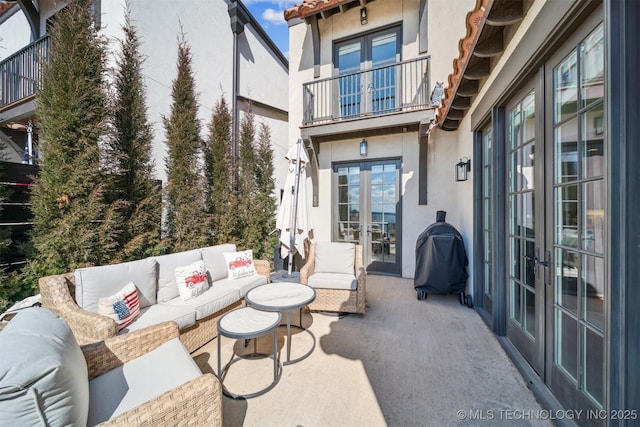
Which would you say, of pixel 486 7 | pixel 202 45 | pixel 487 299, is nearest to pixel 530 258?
pixel 487 299

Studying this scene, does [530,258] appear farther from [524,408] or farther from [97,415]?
[97,415]

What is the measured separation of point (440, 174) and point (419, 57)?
7.36 ft

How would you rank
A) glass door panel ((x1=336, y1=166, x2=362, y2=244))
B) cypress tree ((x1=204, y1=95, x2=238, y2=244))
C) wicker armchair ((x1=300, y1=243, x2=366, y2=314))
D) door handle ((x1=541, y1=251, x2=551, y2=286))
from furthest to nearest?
glass door panel ((x1=336, y1=166, x2=362, y2=244))
cypress tree ((x1=204, y1=95, x2=238, y2=244))
wicker armchair ((x1=300, y1=243, x2=366, y2=314))
door handle ((x1=541, y1=251, x2=551, y2=286))

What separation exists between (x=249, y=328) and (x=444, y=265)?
305cm

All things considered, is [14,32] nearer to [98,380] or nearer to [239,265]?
[239,265]

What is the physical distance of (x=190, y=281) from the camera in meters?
2.86

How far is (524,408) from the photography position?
1861 millimetres

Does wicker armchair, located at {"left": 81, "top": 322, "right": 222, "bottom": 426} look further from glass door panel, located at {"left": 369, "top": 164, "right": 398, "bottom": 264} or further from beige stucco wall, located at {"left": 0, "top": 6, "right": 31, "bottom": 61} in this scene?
beige stucco wall, located at {"left": 0, "top": 6, "right": 31, "bottom": 61}

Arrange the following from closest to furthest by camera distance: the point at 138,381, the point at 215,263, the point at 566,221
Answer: the point at 138,381 → the point at 566,221 → the point at 215,263

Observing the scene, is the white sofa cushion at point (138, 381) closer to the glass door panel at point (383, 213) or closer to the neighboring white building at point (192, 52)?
the neighboring white building at point (192, 52)

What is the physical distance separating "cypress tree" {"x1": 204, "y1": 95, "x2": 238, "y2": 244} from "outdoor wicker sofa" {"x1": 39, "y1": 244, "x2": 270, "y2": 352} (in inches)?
60.3

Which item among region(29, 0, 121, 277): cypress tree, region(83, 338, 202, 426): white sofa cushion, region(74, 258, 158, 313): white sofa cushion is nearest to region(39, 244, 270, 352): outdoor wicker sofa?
region(74, 258, 158, 313): white sofa cushion

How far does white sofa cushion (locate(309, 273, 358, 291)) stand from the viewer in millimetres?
3400

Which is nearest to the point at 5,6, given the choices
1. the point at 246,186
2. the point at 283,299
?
the point at 246,186
